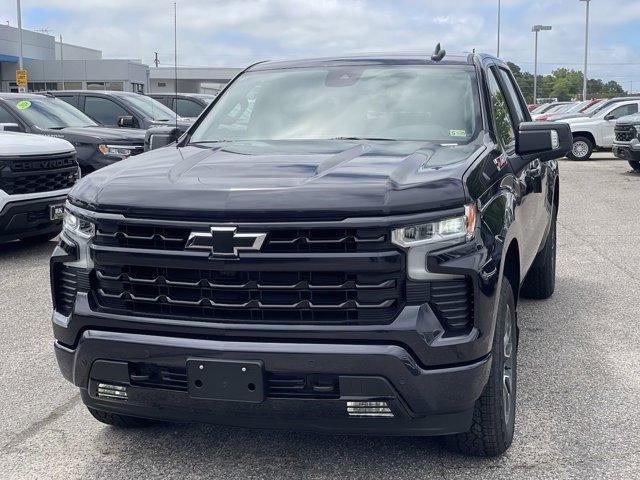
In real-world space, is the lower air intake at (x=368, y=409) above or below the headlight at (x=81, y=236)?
below

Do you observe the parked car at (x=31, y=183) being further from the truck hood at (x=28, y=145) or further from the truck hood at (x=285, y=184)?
the truck hood at (x=285, y=184)

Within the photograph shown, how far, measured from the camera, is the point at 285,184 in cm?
316

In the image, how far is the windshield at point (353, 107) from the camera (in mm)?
4266

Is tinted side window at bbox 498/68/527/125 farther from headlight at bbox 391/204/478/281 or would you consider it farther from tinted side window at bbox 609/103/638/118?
tinted side window at bbox 609/103/638/118

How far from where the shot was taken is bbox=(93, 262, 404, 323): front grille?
2.99 metres

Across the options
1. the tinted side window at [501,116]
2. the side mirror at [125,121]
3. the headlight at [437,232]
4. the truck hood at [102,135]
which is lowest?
the headlight at [437,232]

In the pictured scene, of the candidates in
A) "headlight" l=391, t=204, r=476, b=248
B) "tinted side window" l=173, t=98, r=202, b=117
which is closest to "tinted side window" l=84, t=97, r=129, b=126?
"tinted side window" l=173, t=98, r=202, b=117

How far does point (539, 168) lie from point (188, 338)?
3.12 meters

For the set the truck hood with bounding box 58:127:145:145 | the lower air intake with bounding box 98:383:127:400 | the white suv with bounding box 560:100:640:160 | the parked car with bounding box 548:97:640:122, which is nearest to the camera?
the lower air intake with bounding box 98:383:127:400

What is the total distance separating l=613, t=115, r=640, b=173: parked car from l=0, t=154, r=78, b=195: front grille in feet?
42.5

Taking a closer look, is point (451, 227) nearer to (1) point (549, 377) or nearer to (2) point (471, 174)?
(2) point (471, 174)

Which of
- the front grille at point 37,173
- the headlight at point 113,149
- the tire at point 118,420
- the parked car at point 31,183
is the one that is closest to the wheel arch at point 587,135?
the headlight at point 113,149

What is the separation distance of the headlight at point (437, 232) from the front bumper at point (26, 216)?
6.35 metres

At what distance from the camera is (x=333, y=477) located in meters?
3.51
